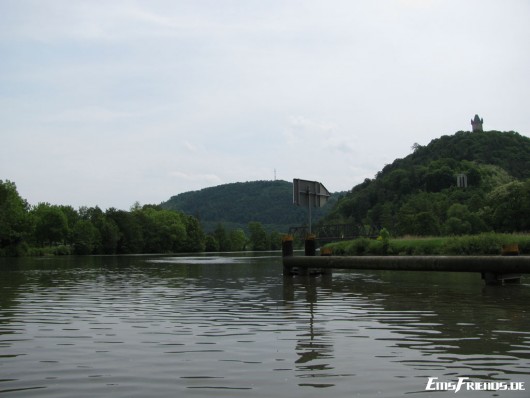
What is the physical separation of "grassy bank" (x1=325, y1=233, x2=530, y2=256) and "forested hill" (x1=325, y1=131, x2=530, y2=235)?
5184 cm

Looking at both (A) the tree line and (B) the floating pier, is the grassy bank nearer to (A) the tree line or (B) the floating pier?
(B) the floating pier

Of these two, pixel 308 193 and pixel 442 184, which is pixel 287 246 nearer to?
pixel 308 193

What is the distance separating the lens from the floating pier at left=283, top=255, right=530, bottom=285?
1602 cm

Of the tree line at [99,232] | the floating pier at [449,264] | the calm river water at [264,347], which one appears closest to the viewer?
the calm river water at [264,347]

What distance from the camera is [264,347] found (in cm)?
743

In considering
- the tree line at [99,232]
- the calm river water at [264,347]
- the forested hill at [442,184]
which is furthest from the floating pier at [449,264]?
the tree line at [99,232]

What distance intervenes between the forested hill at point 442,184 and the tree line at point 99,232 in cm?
3558

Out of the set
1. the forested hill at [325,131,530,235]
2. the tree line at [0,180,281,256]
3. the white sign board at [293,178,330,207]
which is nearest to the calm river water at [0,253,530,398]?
the white sign board at [293,178,330,207]

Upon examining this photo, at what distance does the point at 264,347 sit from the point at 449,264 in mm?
11406

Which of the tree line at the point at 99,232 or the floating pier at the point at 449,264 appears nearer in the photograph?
the floating pier at the point at 449,264

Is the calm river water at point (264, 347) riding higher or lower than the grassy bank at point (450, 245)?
lower

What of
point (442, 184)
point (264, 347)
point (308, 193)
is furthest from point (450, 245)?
point (442, 184)

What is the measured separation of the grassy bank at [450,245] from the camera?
26.2 meters

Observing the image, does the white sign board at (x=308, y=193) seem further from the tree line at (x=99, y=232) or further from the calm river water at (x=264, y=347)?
the tree line at (x=99, y=232)
